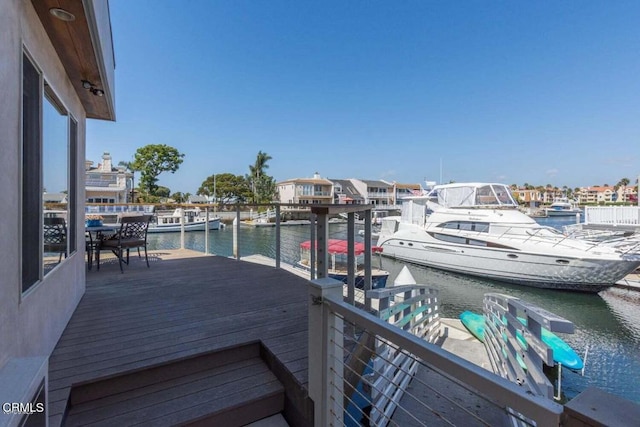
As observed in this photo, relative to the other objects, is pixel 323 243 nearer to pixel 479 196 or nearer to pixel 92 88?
pixel 92 88

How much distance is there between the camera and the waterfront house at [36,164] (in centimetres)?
130

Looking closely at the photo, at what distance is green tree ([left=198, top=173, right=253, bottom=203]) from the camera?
35.8 meters

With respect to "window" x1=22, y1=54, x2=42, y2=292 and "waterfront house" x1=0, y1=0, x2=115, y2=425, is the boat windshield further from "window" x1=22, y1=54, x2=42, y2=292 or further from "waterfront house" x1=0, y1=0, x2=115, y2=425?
"window" x1=22, y1=54, x2=42, y2=292

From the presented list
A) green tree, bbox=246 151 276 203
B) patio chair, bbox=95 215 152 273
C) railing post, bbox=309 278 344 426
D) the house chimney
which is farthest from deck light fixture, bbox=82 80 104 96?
green tree, bbox=246 151 276 203

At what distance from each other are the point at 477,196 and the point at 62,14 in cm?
1478

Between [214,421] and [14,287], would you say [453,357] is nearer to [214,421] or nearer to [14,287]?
Result: [214,421]

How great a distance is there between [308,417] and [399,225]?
550 inches

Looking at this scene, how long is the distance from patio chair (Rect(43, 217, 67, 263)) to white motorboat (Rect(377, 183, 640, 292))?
11916 mm

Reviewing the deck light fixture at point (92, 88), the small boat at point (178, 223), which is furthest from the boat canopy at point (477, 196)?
the small boat at point (178, 223)

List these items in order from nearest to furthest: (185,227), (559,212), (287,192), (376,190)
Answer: (185,227), (287,192), (376,190), (559,212)

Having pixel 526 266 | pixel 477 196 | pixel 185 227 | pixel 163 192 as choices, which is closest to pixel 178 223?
pixel 185 227

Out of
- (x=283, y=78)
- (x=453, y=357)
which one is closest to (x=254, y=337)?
(x=453, y=357)

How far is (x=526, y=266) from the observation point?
1011 centimetres

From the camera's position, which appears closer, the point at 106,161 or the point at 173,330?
the point at 173,330
